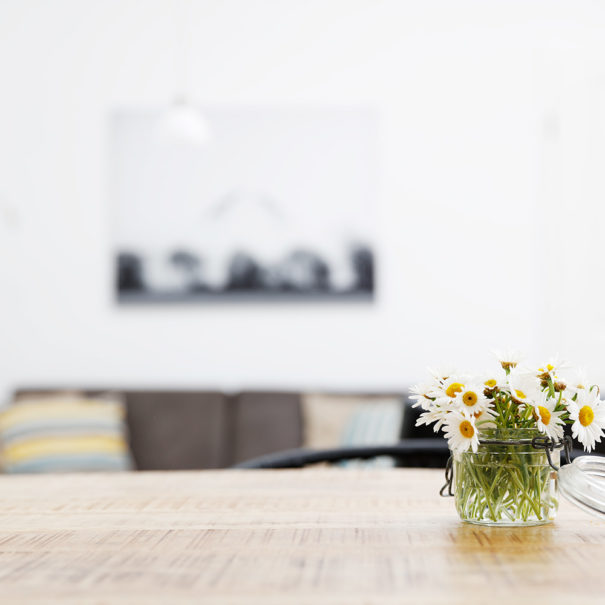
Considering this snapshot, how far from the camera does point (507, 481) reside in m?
0.98

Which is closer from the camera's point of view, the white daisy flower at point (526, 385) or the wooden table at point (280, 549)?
the wooden table at point (280, 549)

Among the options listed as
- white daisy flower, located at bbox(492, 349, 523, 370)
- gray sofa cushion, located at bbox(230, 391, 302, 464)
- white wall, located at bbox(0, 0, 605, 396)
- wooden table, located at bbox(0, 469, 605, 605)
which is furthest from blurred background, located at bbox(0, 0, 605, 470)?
white daisy flower, located at bbox(492, 349, 523, 370)

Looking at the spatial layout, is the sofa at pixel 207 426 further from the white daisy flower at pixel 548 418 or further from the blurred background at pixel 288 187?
the white daisy flower at pixel 548 418

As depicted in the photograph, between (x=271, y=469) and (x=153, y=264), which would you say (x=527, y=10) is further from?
(x=271, y=469)

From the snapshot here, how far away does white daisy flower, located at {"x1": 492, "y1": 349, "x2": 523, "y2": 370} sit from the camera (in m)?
1.00

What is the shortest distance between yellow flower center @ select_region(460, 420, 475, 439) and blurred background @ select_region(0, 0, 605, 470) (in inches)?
106

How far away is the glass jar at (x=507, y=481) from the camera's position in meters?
0.97

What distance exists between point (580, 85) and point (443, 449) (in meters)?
2.32

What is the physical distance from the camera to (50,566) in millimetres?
834

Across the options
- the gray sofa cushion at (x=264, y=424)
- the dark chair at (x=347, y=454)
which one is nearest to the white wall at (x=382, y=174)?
the gray sofa cushion at (x=264, y=424)

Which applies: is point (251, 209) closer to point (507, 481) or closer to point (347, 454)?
point (347, 454)

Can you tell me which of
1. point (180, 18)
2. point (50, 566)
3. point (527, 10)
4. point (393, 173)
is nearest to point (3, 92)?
point (180, 18)

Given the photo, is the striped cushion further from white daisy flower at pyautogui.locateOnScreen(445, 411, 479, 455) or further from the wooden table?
white daisy flower at pyautogui.locateOnScreen(445, 411, 479, 455)

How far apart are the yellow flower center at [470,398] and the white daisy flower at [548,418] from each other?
7cm
